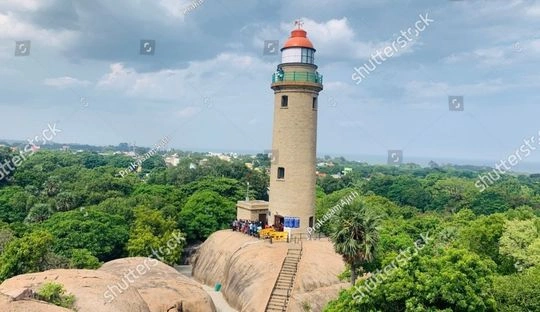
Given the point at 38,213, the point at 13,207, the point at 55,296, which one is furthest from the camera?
the point at 13,207

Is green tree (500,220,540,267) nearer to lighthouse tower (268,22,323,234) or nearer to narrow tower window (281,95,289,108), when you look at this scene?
lighthouse tower (268,22,323,234)

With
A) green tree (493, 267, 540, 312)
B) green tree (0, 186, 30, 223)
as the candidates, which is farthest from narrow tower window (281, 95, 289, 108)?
green tree (0, 186, 30, 223)

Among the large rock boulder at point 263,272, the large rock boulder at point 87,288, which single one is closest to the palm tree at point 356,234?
the large rock boulder at point 263,272

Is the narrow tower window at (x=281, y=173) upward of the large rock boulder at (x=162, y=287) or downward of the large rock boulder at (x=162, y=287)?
upward

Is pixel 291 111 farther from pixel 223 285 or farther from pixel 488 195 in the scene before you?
pixel 488 195

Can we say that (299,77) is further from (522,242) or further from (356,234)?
(522,242)

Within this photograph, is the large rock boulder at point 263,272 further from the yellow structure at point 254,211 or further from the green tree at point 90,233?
the green tree at point 90,233

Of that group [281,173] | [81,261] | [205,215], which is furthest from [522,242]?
[81,261]
